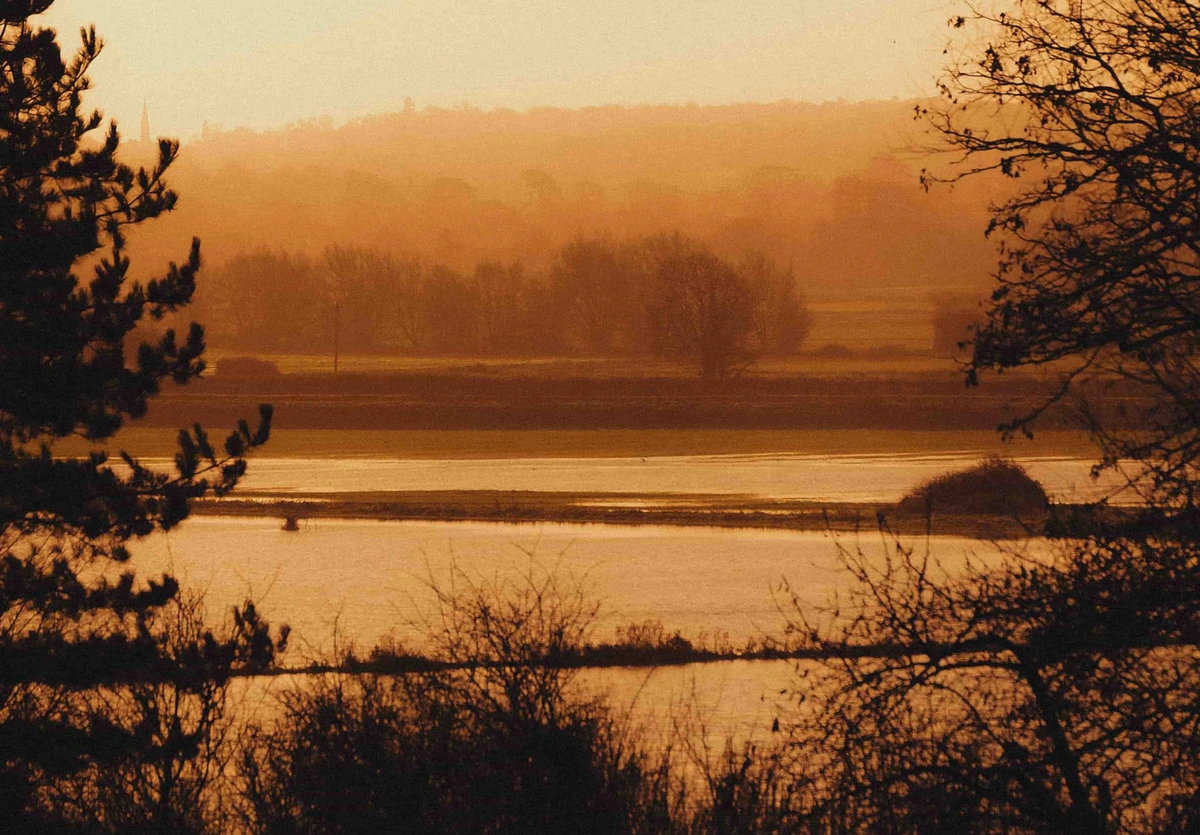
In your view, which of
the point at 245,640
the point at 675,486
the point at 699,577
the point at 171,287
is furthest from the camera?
the point at 675,486

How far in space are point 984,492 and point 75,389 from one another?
143 ft

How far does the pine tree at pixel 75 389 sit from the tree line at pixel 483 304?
10608 centimetres

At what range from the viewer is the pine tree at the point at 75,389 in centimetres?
1473

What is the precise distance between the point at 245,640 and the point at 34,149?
5867mm

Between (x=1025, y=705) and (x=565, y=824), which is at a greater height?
(x=1025, y=705)

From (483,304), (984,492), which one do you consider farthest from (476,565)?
(483,304)

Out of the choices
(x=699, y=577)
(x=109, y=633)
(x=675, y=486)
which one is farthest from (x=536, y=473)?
(x=109, y=633)

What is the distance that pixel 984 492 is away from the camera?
53.6m

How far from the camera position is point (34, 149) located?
1519 centimetres

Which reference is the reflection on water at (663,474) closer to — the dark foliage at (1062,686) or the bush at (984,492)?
the bush at (984,492)

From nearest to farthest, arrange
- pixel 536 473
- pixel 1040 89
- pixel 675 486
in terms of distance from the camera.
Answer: pixel 1040 89
pixel 675 486
pixel 536 473

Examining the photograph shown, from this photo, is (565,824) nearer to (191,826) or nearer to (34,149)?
(191,826)

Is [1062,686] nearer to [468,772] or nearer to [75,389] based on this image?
[468,772]

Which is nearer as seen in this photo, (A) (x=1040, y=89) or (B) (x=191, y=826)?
(A) (x=1040, y=89)
